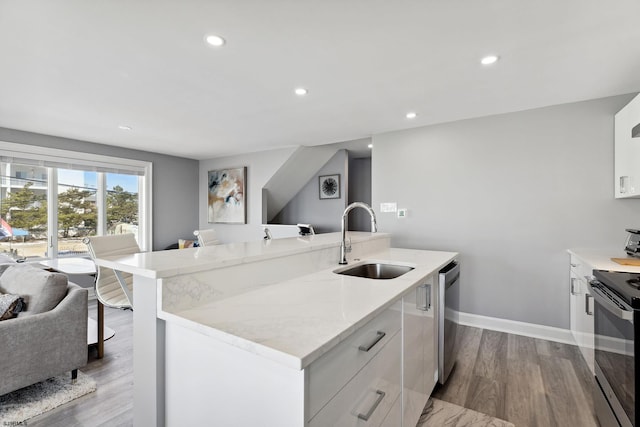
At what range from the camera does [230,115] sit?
10.8 ft

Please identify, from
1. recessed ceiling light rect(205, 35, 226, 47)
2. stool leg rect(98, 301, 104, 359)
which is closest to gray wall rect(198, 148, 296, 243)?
stool leg rect(98, 301, 104, 359)

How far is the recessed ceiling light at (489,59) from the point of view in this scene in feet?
6.62

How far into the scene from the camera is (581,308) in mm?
2383

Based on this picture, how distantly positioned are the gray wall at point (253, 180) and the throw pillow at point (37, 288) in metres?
3.16

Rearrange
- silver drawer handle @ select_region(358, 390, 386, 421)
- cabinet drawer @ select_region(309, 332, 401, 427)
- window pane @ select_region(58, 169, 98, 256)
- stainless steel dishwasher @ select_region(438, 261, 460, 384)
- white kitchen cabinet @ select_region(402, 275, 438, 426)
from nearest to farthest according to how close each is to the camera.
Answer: cabinet drawer @ select_region(309, 332, 401, 427) → silver drawer handle @ select_region(358, 390, 386, 421) → white kitchen cabinet @ select_region(402, 275, 438, 426) → stainless steel dishwasher @ select_region(438, 261, 460, 384) → window pane @ select_region(58, 169, 98, 256)

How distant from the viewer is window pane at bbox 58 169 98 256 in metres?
4.30

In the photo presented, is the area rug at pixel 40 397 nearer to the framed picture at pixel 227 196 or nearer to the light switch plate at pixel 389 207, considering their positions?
the light switch plate at pixel 389 207

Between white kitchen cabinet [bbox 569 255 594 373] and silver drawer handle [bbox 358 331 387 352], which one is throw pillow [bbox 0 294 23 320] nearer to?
silver drawer handle [bbox 358 331 387 352]

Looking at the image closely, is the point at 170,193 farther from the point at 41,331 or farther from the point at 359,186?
the point at 41,331

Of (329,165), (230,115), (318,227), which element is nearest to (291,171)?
(329,165)

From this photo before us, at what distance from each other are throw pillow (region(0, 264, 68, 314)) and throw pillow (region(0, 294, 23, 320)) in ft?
0.21

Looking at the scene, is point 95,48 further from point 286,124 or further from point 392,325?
point 392,325

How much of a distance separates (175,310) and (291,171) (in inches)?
172

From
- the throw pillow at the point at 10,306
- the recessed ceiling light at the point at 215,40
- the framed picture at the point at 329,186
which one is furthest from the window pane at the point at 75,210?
the recessed ceiling light at the point at 215,40
